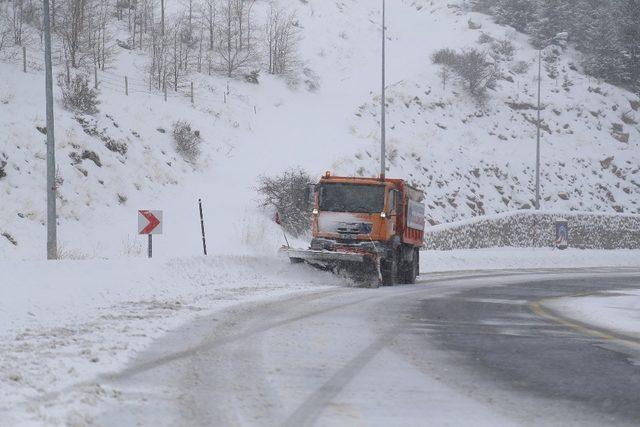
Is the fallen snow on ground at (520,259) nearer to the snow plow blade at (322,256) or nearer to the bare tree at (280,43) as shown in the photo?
the snow plow blade at (322,256)

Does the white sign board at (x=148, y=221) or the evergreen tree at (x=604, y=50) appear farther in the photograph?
the evergreen tree at (x=604, y=50)

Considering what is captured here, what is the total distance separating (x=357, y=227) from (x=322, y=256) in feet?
4.76

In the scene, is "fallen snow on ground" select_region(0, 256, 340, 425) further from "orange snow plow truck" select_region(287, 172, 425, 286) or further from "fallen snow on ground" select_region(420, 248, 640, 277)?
"fallen snow on ground" select_region(420, 248, 640, 277)

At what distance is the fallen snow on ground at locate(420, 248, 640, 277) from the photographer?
36.9 metres

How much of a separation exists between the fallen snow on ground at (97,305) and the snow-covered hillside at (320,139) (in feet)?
18.7

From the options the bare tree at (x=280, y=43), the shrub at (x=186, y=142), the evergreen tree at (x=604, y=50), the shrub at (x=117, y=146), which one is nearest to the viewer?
the shrub at (x=117, y=146)

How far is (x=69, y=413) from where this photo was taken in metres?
5.47

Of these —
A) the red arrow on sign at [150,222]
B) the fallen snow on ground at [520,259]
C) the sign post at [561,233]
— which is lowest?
the fallen snow on ground at [520,259]

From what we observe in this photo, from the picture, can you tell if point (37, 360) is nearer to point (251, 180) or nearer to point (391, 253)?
point (391, 253)

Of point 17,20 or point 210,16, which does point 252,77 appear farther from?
point 17,20

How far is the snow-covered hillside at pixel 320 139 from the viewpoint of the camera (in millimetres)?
30188

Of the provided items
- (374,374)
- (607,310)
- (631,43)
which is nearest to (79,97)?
(607,310)

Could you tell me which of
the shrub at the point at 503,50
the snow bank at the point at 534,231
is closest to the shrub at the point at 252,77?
the snow bank at the point at 534,231

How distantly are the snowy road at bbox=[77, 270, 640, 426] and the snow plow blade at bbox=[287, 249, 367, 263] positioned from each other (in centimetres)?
762
